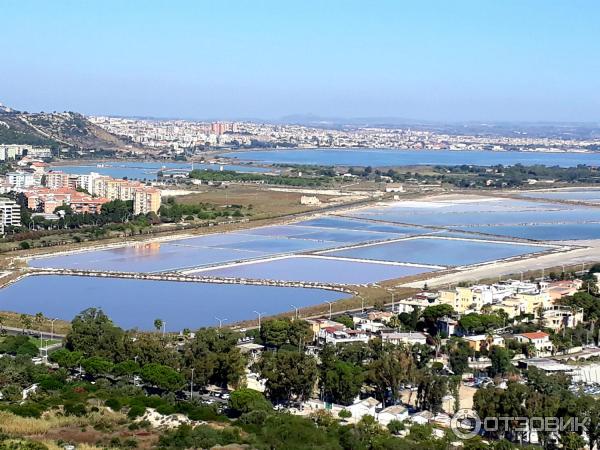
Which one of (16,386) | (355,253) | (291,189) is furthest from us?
(291,189)

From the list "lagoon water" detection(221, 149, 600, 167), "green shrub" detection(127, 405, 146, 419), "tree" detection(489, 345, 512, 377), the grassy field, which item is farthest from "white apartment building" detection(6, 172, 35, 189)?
"green shrub" detection(127, 405, 146, 419)

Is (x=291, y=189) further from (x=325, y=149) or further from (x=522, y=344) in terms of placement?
(x=325, y=149)

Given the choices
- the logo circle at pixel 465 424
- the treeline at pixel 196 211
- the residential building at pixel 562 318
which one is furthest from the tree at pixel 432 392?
the treeline at pixel 196 211

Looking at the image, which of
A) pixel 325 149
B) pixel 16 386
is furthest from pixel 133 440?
pixel 325 149

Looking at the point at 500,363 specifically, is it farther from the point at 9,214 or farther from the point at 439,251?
the point at 9,214

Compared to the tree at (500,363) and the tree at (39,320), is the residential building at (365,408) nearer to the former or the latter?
the tree at (500,363)

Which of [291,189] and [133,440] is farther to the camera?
[291,189]

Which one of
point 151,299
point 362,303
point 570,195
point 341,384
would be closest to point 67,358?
point 341,384
